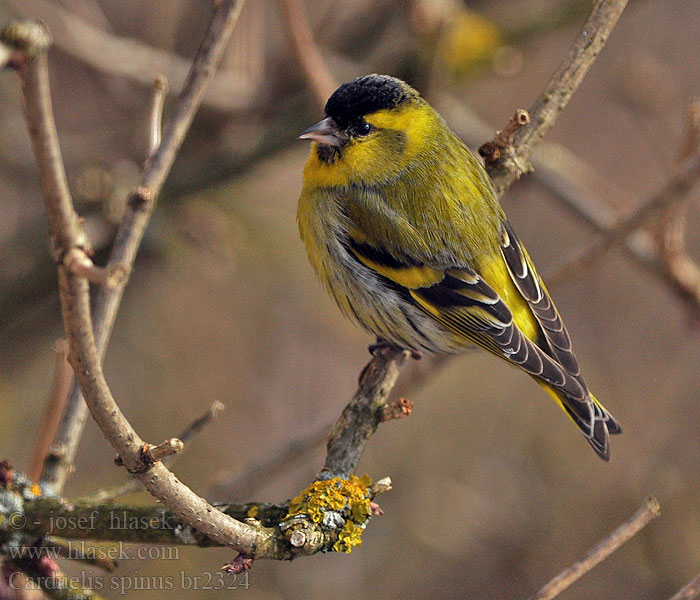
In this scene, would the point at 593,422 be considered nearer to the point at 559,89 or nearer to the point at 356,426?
the point at 356,426

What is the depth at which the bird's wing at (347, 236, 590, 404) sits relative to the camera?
337 cm

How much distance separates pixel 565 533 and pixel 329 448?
2644mm

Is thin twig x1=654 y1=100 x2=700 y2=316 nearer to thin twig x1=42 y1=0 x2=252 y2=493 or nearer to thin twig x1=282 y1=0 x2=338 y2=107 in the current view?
thin twig x1=282 y1=0 x2=338 y2=107

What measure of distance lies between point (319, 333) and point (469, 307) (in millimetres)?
2965

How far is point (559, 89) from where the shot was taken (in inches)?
125

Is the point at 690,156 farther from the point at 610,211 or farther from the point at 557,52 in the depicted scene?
the point at 557,52

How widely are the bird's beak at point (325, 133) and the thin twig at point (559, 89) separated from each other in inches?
27.3

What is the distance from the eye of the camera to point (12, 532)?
2.21m

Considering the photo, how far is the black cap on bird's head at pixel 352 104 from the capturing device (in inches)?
136

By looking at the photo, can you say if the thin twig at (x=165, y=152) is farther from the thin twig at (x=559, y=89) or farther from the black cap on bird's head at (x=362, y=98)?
the thin twig at (x=559, y=89)

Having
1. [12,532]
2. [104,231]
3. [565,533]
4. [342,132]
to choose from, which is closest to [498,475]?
[565,533]

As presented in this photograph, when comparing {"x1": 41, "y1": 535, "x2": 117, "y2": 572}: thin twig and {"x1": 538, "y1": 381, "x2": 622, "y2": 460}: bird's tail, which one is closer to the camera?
{"x1": 41, "y1": 535, "x2": 117, "y2": 572}: thin twig

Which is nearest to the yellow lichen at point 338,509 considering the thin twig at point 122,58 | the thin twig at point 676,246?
the thin twig at point 676,246

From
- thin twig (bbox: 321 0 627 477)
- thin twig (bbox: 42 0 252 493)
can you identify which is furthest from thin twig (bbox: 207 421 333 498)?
thin twig (bbox: 42 0 252 493)
